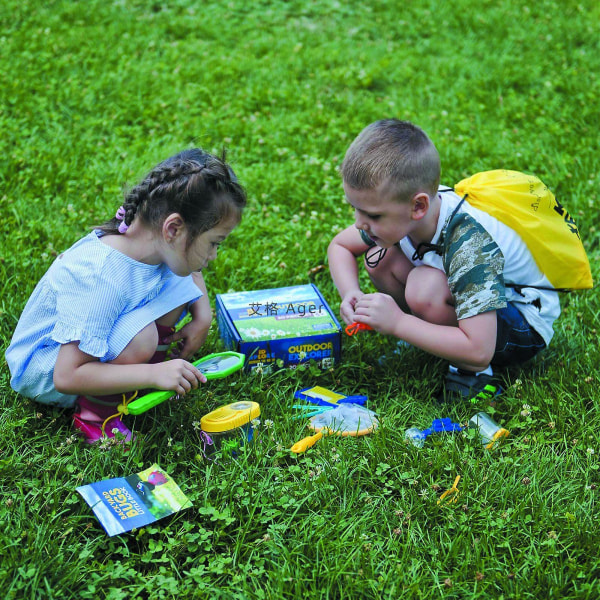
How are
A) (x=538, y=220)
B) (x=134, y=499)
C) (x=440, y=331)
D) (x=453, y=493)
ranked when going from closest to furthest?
(x=134, y=499), (x=453, y=493), (x=440, y=331), (x=538, y=220)

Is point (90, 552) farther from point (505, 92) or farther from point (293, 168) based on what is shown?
point (505, 92)

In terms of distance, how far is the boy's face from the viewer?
2.55 metres

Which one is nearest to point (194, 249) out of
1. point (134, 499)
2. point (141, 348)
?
point (141, 348)

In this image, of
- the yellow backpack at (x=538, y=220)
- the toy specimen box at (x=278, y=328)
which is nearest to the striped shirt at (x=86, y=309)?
the toy specimen box at (x=278, y=328)

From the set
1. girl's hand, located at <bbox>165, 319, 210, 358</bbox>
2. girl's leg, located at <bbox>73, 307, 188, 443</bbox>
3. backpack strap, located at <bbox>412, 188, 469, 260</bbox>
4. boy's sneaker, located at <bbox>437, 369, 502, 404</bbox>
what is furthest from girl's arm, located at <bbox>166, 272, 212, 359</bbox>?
boy's sneaker, located at <bbox>437, 369, 502, 404</bbox>

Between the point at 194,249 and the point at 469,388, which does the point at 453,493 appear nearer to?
the point at 469,388

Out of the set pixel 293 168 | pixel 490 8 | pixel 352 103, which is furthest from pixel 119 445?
pixel 490 8

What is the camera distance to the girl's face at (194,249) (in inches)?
93.7

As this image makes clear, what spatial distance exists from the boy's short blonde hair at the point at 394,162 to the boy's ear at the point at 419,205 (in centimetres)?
2

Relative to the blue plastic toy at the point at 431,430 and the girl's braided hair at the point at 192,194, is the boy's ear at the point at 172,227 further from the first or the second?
the blue plastic toy at the point at 431,430

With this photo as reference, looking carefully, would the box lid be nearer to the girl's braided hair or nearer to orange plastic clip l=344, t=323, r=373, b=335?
orange plastic clip l=344, t=323, r=373, b=335

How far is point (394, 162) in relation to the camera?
251 cm

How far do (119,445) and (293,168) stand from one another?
238cm

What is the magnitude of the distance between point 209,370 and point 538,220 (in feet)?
4.48
